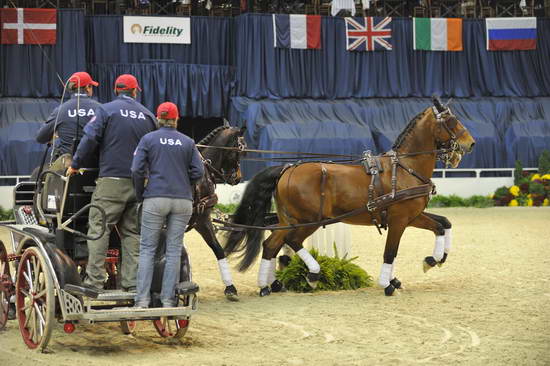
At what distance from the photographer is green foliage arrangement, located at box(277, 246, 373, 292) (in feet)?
34.1

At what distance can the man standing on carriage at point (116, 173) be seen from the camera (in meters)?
6.74

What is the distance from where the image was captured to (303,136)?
26984mm

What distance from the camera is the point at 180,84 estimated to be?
27.4m

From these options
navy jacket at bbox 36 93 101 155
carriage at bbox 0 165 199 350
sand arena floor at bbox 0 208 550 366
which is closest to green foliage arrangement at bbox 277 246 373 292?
sand arena floor at bbox 0 208 550 366

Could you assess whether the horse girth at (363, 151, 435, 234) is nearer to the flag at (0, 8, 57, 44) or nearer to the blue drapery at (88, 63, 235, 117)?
the blue drapery at (88, 63, 235, 117)

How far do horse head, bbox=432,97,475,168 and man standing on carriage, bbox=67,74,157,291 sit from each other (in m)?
4.24

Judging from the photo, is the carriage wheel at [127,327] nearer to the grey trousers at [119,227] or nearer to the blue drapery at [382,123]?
the grey trousers at [119,227]

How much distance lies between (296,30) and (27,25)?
27.3 ft

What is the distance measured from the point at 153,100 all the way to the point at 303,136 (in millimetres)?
4828

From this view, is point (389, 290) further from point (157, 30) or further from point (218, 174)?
point (157, 30)

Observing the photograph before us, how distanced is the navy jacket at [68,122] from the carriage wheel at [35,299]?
1.02 m

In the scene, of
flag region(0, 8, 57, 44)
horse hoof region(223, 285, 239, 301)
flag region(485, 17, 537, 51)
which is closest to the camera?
horse hoof region(223, 285, 239, 301)

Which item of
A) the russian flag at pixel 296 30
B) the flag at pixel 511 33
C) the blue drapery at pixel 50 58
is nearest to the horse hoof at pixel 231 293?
the blue drapery at pixel 50 58

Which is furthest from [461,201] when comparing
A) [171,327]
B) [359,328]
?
[171,327]
